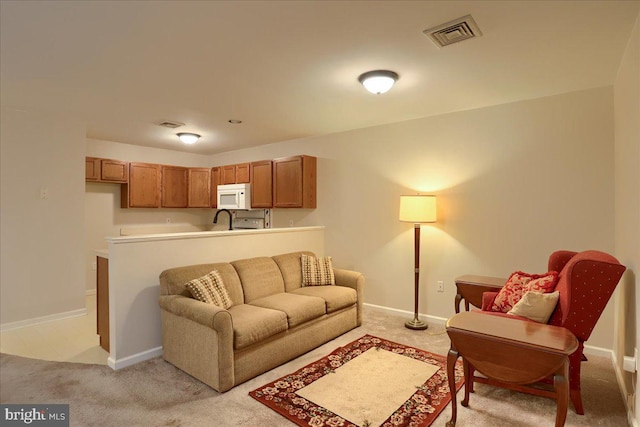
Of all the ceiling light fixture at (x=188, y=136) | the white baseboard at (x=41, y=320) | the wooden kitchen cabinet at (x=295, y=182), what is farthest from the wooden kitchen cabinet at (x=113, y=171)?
the wooden kitchen cabinet at (x=295, y=182)

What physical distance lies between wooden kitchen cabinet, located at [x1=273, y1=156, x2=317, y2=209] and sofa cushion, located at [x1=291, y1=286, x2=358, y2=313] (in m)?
1.54

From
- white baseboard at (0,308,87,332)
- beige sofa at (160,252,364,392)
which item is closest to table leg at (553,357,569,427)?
beige sofa at (160,252,364,392)

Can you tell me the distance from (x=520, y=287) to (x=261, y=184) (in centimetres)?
395

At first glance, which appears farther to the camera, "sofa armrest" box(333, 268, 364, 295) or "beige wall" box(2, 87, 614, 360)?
"sofa armrest" box(333, 268, 364, 295)

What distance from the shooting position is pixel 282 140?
18.2 feet

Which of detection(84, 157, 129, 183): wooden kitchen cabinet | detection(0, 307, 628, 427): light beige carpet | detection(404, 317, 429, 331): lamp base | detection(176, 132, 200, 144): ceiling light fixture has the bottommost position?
detection(0, 307, 628, 427): light beige carpet

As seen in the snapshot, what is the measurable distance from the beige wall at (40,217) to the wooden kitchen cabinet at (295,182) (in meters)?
2.61

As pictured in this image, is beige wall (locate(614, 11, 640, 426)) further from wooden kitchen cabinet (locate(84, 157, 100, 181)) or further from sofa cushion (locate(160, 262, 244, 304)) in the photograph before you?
wooden kitchen cabinet (locate(84, 157, 100, 181))

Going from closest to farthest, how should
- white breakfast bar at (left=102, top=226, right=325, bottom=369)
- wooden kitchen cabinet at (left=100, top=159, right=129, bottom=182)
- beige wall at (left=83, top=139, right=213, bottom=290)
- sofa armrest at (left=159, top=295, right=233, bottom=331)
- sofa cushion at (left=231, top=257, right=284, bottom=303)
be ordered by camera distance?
sofa armrest at (left=159, top=295, right=233, bottom=331)
white breakfast bar at (left=102, top=226, right=325, bottom=369)
sofa cushion at (left=231, top=257, right=284, bottom=303)
wooden kitchen cabinet at (left=100, top=159, right=129, bottom=182)
beige wall at (left=83, top=139, right=213, bottom=290)

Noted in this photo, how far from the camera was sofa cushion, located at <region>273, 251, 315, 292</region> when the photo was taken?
386 centimetres

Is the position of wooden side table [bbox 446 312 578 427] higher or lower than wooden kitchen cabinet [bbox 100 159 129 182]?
lower

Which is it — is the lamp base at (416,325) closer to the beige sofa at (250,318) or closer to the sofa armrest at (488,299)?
the beige sofa at (250,318)

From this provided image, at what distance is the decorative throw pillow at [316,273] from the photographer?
3979 mm

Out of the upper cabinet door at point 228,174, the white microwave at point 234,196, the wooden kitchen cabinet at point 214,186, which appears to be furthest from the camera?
the wooden kitchen cabinet at point 214,186
